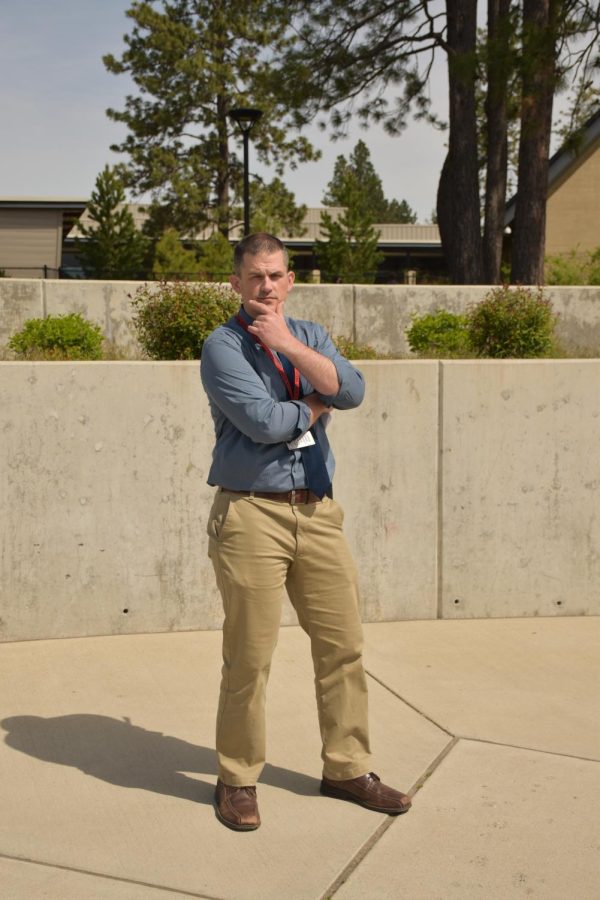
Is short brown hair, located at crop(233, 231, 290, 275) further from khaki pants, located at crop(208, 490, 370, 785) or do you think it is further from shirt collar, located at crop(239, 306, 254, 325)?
khaki pants, located at crop(208, 490, 370, 785)

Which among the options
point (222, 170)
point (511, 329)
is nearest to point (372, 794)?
point (511, 329)

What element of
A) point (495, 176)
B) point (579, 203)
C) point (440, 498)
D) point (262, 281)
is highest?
point (579, 203)

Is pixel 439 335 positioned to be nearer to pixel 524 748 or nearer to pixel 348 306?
pixel 348 306

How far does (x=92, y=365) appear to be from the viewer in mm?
5598

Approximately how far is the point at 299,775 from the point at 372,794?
1.26ft

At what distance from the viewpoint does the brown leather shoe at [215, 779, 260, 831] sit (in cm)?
361

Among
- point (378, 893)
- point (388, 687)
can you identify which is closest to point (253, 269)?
point (378, 893)

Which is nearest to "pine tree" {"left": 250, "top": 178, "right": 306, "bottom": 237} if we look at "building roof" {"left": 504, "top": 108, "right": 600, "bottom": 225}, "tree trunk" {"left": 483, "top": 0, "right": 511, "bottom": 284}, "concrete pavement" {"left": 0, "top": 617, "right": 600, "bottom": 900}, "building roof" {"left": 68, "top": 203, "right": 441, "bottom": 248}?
"building roof" {"left": 68, "top": 203, "right": 441, "bottom": 248}

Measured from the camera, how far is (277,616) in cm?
366

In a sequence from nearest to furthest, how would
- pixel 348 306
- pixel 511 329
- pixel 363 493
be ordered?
1. pixel 363 493
2. pixel 511 329
3. pixel 348 306

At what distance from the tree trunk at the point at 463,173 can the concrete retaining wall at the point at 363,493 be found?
10.9m

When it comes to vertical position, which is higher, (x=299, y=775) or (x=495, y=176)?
(x=495, y=176)

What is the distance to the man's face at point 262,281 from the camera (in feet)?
11.8

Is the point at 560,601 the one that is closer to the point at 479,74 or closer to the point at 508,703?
the point at 508,703
